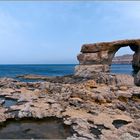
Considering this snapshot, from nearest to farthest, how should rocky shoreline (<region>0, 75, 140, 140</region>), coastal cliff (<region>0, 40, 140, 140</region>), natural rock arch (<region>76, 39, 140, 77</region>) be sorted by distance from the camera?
coastal cliff (<region>0, 40, 140, 140</region>)
rocky shoreline (<region>0, 75, 140, 140</region>)
natural rock arch (<region>76, 39, 140, 77</region>)

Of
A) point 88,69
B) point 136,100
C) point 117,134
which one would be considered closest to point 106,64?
point 88,69

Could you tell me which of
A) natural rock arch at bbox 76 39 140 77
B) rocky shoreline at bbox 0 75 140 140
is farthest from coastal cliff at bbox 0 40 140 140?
natural rock arch at bbox 76 39 140 77

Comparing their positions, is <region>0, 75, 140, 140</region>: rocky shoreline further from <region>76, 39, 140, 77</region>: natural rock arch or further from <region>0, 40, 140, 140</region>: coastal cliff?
<region>76, 39, 140, 77</region>: natural rock arch

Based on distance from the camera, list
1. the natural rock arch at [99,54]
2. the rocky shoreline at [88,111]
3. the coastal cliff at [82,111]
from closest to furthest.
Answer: the coastal cliff at [82,111] → the rocky shoreline at [88,111] → the natural rock arch at [99,54]

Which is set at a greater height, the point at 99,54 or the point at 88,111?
the point at 99,54

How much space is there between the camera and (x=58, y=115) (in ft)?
56.8

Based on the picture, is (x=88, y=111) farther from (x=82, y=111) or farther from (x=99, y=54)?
(x=99, y=54)

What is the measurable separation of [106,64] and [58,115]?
979 inches

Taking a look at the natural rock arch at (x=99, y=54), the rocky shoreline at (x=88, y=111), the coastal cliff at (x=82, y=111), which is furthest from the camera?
the natural rock arch at (x=99, y=54)

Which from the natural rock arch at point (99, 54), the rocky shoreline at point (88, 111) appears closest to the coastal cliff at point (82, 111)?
the rocky shoreline at point (88, 111)

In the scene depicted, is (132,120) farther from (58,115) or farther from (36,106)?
(36,106)

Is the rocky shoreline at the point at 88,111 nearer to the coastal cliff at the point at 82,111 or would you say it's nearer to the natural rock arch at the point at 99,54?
the coastal cliff at the point at 82,111

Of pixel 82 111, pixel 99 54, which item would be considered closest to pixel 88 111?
pixel 82 111

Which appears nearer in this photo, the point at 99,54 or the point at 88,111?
the point at 88,111
